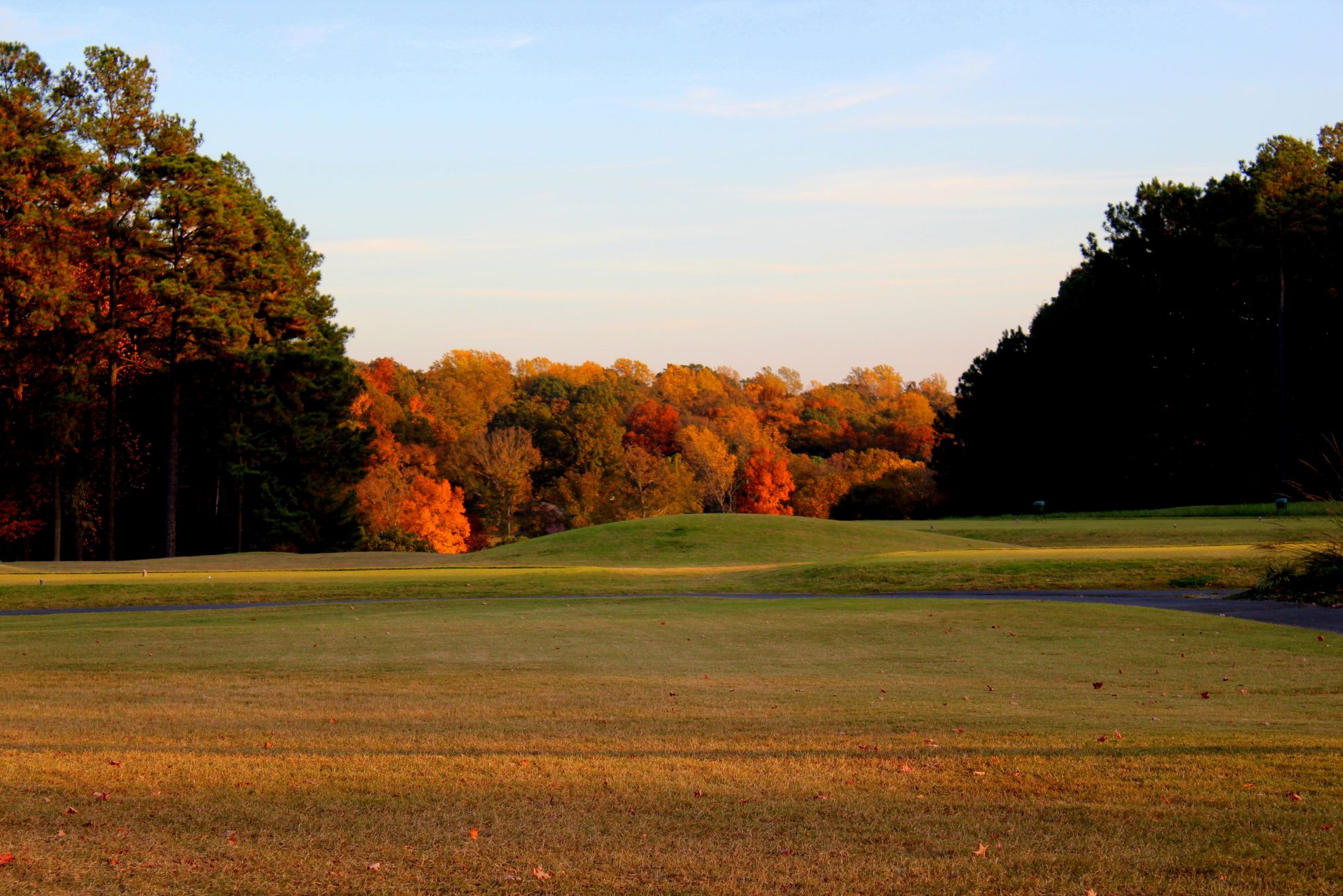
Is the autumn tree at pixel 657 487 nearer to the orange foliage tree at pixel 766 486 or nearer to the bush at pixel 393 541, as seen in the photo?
the orange foliage tree at pixel 766 486

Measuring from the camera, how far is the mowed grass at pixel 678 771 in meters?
5.47

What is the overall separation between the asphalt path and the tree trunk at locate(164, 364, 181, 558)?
26.9 meters

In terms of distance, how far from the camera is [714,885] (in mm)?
5258

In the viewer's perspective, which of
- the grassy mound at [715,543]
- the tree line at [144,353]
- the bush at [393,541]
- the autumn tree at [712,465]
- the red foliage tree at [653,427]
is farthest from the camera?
the red foliage tree at [653,427]

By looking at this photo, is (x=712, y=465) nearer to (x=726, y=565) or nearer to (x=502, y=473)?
(x=502, y=473)

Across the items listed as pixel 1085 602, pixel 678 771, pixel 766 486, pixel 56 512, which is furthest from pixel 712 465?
pixel 678 771

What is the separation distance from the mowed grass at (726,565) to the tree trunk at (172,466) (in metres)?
10.9

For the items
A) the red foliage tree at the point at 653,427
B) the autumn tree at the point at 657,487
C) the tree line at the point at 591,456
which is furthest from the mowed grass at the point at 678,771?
the red foliage tree at the point at 653,427

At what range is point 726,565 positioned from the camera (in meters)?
34.2

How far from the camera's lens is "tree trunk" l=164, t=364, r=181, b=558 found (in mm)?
49312

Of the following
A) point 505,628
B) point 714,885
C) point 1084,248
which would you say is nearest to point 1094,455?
point 1084,248

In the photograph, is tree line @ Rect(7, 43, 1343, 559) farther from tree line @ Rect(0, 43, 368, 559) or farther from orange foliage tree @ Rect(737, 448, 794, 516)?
orange foliage tree @ Rect(737, 448, 794, 516)

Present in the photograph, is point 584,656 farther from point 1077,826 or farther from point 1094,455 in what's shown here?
point 1094,455

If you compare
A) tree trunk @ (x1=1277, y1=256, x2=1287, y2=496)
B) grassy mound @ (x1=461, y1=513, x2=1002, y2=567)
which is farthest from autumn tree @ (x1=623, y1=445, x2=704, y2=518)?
grassy mound @ (x1=461, y1=513, x2=1002, y2=567)
